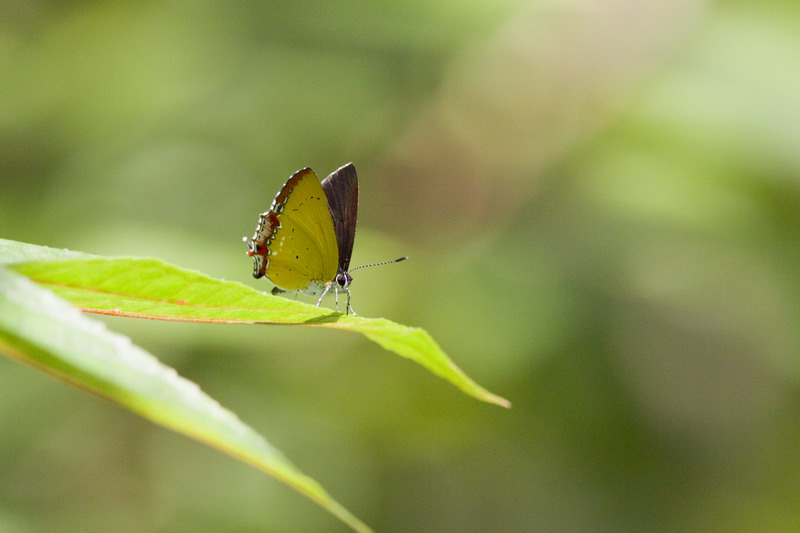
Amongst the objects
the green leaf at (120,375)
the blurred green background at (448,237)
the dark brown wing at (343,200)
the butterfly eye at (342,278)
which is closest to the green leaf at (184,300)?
the green leaf at (120,375)

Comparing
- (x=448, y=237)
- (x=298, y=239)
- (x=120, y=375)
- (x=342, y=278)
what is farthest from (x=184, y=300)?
(x=448, y=237)

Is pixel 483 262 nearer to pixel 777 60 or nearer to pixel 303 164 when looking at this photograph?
pixel 303 164

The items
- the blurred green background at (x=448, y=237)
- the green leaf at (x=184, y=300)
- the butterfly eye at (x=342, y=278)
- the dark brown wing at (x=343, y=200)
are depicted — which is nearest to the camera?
→ the green leaf at (x=184, y=300)

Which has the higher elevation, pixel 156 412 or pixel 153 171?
pixel 153 171

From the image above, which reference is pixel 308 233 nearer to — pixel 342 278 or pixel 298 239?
pixel 298 239

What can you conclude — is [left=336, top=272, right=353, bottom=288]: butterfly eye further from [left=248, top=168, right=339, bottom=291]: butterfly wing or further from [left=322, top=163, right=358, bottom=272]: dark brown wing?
[left=322, top=163, right=358, bottom=272]: dark brown wing

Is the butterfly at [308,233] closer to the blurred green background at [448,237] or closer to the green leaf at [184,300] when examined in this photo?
the blurred green background at [448,237]

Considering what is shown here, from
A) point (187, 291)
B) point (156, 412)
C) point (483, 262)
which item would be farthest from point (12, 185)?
point (156, 412)
